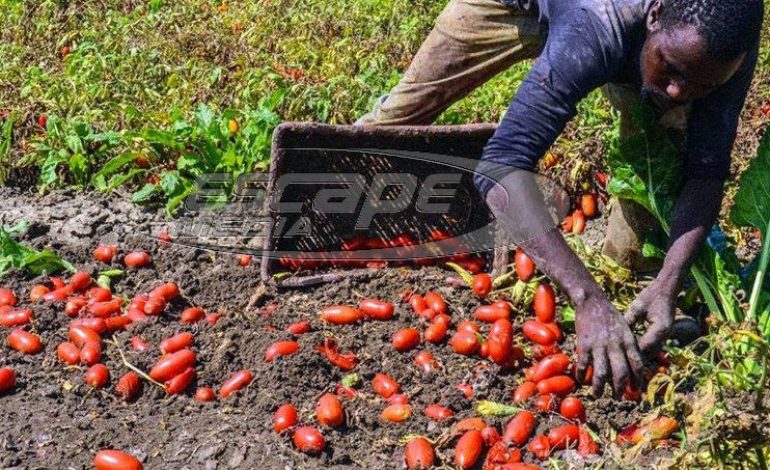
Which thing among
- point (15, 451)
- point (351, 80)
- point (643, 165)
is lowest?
point (15, 451)

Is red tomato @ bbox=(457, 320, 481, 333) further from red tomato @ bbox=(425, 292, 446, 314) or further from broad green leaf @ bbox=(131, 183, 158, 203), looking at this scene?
broad green leaf @ bbox=(131, 183, 158, 203)

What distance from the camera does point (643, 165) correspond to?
3.75m

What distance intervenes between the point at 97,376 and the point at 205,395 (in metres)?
0.41

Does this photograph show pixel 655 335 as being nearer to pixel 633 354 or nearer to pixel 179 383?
pixel 633 354

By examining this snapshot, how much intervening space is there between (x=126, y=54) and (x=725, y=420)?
4.72 meters

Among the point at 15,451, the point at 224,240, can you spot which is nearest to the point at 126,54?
the point at 224,240

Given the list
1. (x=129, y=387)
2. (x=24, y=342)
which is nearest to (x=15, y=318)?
(x=24, y=342)

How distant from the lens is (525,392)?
354 cm

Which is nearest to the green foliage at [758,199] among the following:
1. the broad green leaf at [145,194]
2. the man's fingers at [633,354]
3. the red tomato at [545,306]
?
the red tomato at [545,306]

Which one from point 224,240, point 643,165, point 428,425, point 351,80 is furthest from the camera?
point 351,80

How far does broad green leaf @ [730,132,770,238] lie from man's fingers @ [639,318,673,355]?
860 mm

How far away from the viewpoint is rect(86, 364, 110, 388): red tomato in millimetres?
3602

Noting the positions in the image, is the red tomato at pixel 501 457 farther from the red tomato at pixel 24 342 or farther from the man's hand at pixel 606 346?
the red tomato at pixel 24 342

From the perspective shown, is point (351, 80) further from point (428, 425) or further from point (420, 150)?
point (428, 425)
